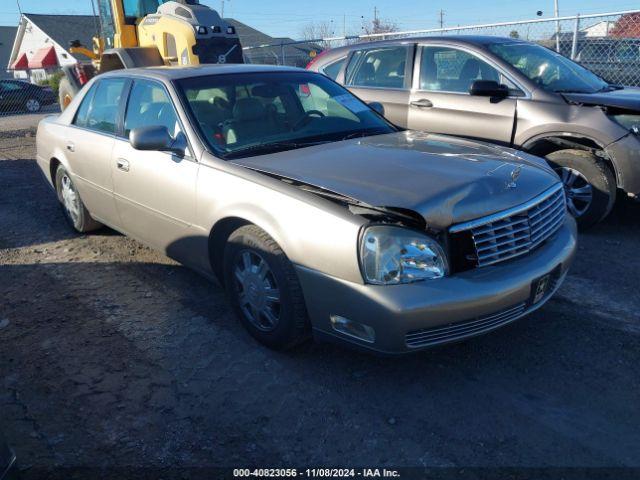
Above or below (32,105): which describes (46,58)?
above

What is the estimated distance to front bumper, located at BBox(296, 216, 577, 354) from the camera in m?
2.74

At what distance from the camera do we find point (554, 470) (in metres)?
2.46

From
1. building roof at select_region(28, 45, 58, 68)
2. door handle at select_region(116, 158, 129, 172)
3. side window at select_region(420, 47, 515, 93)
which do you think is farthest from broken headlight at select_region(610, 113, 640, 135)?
building roof at select_region(28, 45, 58, 68)

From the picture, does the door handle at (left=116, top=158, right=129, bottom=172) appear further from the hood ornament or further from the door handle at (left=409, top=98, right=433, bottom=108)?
the door handle at (left=409, top=98, right=433, bottom=108)

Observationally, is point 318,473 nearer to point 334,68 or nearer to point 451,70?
point 451,70

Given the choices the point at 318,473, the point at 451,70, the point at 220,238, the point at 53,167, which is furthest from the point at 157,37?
the point at 318,473

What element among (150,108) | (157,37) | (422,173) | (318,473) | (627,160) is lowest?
(318,473)

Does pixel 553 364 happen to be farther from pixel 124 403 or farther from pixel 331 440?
pixel 124 403

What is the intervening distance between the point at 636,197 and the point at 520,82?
60.3 inches

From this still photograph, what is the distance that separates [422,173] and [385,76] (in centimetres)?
373

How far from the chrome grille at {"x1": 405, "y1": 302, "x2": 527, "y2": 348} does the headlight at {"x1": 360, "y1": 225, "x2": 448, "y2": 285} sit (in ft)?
0.89

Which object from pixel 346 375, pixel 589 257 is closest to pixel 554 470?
pixel 346 375

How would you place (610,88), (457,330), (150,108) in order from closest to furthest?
1. (457,330)
2. (150,108)
3. (610,88)

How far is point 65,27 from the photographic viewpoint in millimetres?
44562
